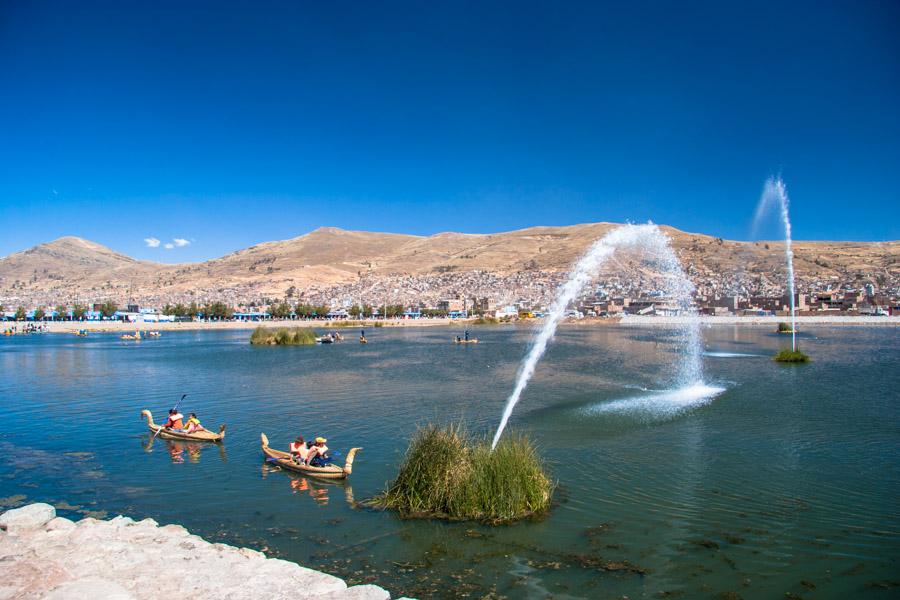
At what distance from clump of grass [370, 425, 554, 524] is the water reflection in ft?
24.8

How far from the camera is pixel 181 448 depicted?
19594 mm

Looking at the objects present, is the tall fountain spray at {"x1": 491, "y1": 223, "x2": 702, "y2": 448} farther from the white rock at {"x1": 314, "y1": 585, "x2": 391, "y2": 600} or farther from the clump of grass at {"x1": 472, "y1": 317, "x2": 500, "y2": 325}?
the clump of grass at {"x1": 472, "y1": 317, "x2": 500, "y2": 325}

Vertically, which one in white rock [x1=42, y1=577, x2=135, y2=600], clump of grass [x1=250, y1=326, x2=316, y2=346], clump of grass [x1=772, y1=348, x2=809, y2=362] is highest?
clump of grass [x1=250, y1=326, x2=316, y2=346]

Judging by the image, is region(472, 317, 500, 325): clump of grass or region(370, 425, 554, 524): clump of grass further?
region(472, 317, 500, 325): clump of grass

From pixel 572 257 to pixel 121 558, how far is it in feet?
623

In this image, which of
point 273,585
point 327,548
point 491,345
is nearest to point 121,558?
point 273,585

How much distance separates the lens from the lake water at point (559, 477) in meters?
10.1

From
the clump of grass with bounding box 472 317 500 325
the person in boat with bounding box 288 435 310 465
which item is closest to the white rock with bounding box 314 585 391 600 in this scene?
the person in boat with bounding box 288 435 310 465

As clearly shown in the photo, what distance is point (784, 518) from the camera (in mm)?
12133

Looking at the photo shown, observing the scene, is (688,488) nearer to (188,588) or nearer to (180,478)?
(188,588)

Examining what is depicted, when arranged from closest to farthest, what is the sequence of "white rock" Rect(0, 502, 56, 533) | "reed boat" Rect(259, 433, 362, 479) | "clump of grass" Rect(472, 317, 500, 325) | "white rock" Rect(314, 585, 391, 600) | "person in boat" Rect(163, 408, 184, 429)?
"white rock" Rect(314, 585, 391, 600) → "white rock" Rect(0, 502, 56, 533) → "reed boat" Rect(259, 433, 362, 479) → "person in boat" Rect(163, 408, 184, 429) → "clump of grass" Rect(472, 317, 500, 325)

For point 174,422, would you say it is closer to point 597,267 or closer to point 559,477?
point 559,477

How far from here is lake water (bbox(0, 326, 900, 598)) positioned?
10086 mm

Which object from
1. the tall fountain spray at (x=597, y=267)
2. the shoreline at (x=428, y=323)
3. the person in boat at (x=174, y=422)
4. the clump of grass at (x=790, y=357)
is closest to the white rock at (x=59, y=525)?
the tall fountain spray at (x=597, y=267)
